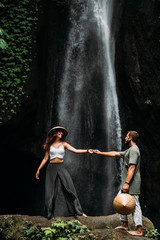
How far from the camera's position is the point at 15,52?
10.0 m

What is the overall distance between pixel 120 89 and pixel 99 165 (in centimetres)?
371

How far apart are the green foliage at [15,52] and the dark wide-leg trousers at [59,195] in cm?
416

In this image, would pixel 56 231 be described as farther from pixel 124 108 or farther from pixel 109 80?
pixel 109 80

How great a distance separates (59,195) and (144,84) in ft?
22.0

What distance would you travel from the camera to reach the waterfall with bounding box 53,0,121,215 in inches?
480

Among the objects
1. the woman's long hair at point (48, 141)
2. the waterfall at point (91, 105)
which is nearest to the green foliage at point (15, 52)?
the waterfall at point (91, 105)

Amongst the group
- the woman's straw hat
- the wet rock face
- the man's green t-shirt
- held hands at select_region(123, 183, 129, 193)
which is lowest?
the woman's straw hat

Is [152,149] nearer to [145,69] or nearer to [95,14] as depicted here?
[145,69]

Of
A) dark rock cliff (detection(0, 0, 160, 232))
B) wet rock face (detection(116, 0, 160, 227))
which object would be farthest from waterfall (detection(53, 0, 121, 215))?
wet rock face (detection(116, 0, 160, 227))

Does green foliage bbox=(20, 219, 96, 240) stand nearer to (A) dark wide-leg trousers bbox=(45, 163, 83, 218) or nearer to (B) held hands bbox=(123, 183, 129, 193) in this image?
(A) dark wide-leg trousers bbox=(45, 163, 83, 218)

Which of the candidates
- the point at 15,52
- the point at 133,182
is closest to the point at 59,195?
the point at 133,182

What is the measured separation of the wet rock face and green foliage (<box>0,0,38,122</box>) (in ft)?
13.6

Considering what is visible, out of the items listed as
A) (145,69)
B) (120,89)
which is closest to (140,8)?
(145,69)

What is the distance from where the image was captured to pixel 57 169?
220 inches
